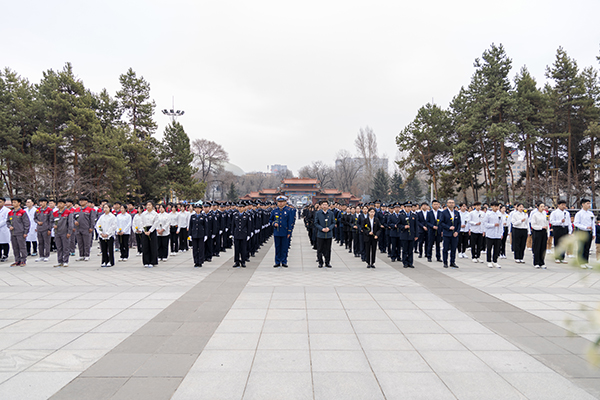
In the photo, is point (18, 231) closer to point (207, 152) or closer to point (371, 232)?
point (371, 232)

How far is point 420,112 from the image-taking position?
106ft

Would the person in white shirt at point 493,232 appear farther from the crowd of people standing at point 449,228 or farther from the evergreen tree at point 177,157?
the evergreen tree at point 177,157

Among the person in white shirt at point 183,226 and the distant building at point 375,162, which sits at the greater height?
the distant building at point 375,162

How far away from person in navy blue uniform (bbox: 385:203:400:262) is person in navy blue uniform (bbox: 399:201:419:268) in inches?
13.8

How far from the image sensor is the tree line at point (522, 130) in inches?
1007

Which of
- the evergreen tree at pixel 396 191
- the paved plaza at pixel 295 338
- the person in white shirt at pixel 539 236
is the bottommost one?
the paved plaza at pixel 295 338

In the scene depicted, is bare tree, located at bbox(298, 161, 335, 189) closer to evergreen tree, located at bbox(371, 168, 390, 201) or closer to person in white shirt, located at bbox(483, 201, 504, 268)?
evergreen tree, located at bbox(371, 168, 390, 201)

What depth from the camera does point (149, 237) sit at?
32.9 feet

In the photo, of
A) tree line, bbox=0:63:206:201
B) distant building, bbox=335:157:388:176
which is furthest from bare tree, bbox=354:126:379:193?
tree line, bbox=0:63:206:201

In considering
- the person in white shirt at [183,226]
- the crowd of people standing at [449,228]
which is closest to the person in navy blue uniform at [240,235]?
the crowd of people standing at [449,228]

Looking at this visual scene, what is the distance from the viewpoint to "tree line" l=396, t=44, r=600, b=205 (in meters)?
25.6

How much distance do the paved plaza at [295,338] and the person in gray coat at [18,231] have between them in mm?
2113

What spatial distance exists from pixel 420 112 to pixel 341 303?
2973 centimetres

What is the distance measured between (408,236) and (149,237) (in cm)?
728
